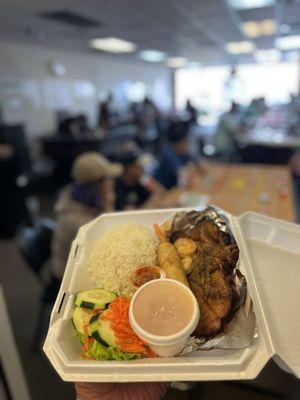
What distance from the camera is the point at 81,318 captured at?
1.98 feet

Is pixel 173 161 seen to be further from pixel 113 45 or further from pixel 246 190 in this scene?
pixel 113 45

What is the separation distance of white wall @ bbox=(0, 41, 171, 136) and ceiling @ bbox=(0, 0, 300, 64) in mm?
412

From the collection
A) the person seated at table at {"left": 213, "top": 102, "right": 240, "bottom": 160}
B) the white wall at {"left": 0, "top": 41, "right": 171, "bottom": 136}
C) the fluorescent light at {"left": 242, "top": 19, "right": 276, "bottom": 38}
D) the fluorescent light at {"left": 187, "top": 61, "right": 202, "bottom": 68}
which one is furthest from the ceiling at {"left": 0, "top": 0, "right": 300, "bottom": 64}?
the fluorescent light at {"left": 187, "top": 61, "right": 202, "bottom": 68}

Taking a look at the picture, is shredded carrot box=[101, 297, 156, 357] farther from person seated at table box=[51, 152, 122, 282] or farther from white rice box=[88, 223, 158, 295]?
person seated at table box=[51, 152, 122, 282]

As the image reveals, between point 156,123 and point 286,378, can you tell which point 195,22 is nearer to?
point 156,123

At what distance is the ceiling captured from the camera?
3154 mm

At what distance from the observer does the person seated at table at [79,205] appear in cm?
166

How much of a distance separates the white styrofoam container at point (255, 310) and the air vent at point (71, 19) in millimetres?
3407

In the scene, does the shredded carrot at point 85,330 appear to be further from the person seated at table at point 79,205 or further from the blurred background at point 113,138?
the person seated at table at point 79,205

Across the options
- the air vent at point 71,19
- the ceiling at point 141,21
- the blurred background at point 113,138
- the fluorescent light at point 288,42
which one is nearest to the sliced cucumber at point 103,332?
the blurred background at point 113,138

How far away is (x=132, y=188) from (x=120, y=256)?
2.07m

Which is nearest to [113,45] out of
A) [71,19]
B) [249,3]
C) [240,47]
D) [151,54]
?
[151,54]

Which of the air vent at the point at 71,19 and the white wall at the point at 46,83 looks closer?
the air vent at the point at 71,19

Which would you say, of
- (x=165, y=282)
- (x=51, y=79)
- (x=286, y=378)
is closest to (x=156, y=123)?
(x=51, y=79)
